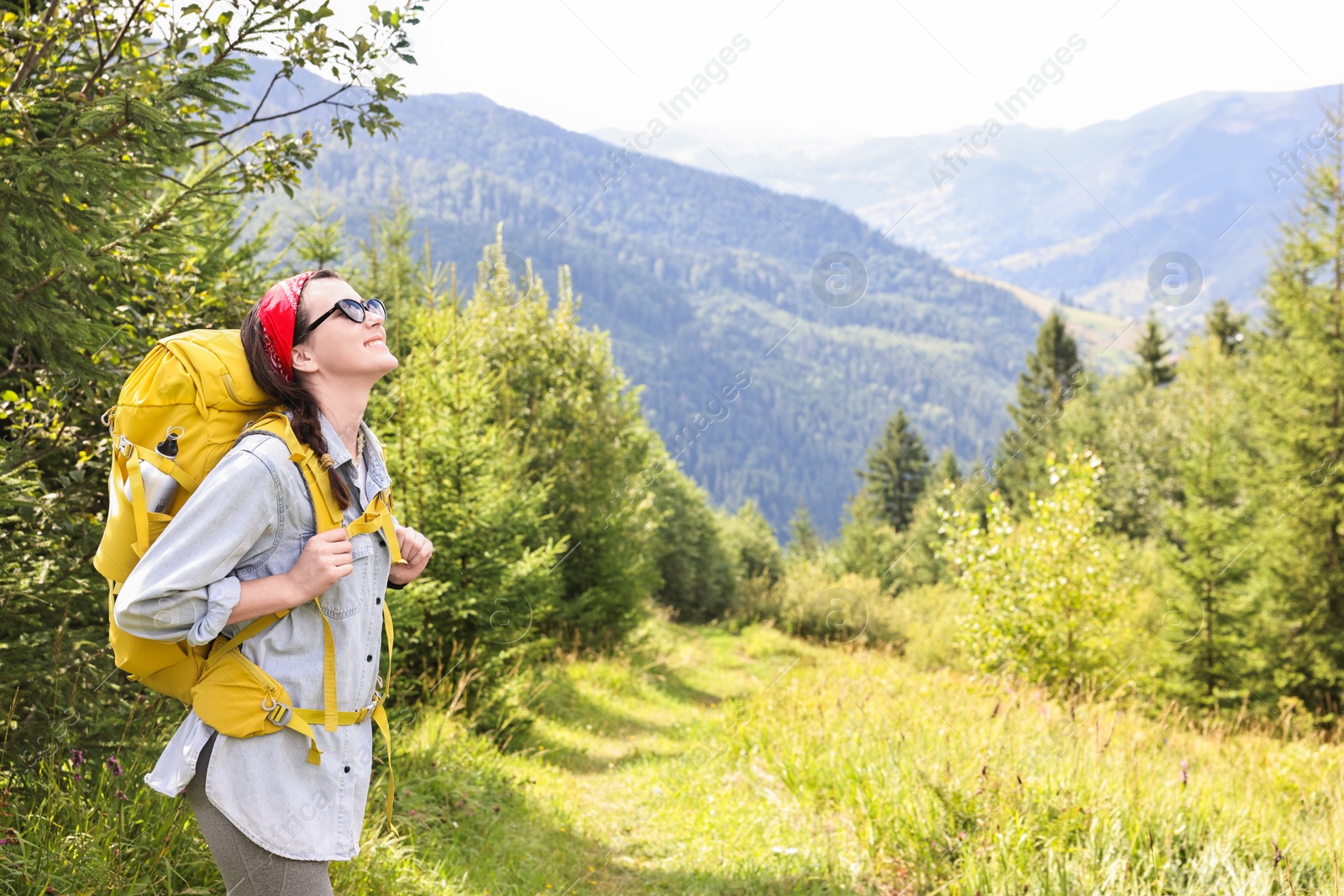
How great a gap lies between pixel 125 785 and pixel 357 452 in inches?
91.9

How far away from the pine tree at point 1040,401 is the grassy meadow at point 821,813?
47.2m

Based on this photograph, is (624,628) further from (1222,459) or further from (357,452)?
(357,452)

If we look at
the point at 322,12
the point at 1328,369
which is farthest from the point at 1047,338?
the point at 322,12

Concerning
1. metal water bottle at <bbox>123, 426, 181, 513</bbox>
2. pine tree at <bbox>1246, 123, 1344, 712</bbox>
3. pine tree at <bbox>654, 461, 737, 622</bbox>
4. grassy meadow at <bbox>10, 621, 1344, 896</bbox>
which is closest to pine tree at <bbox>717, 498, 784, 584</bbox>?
pine tree at <bbox>654, 461, 737, 622</bbox>

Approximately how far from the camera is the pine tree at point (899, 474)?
66125mm

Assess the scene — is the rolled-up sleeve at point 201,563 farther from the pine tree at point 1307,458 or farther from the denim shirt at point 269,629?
the pine tree at point 1307,458

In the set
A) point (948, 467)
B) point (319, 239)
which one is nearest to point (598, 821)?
point (319, 239)

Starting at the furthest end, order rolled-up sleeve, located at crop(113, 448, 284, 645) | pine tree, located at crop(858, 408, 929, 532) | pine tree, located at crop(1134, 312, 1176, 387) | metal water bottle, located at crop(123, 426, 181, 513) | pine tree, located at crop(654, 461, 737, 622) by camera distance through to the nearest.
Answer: pine tree, located at crop(858, 408, 929, 532), pine tree, located at crop(1134, 312, 1176, 387), pine tree, located at crop(654, 461, 737, 622), metal water bottle, located at crop(123, 426, 181, 513), rolled-up sleeve, located at crop(113, 448, 284, 645)

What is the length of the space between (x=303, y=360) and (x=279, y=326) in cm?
10

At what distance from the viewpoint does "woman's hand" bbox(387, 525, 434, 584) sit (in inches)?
94.1

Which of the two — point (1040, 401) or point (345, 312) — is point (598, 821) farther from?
point (1040, 401)

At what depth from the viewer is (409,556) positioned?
2408 millimetres

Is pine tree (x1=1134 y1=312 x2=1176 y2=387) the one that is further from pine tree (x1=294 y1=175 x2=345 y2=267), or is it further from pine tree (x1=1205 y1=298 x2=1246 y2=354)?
pine tree (x1=294 y1=175 x2=345 y2=267)

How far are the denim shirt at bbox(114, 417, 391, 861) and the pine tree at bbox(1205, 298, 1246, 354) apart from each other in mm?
51651
